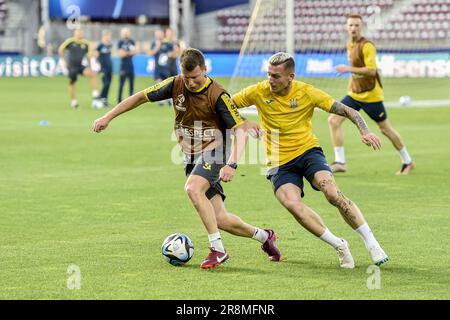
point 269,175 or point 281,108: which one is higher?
point 281,108

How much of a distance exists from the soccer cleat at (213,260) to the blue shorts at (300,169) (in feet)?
2.44

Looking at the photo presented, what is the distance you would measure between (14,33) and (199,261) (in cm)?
3974

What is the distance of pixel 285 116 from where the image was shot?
9453 millimetres

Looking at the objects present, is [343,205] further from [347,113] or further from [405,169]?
[405,169]

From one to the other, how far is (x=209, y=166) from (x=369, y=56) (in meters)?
7.14

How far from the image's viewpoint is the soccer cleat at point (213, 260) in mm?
9086

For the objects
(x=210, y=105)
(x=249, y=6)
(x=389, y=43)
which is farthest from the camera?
(x=249, y=6)

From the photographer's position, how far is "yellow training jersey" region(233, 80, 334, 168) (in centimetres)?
941

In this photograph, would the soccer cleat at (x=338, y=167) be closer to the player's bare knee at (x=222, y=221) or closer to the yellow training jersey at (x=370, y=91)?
the yellow training jersey at (x=370, y=91)

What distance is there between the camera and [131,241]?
1053cm

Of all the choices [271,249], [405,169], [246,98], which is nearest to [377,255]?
[271,249]

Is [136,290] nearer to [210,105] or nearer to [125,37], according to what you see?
[210,105]

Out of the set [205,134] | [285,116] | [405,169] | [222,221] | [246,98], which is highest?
[246,98]
